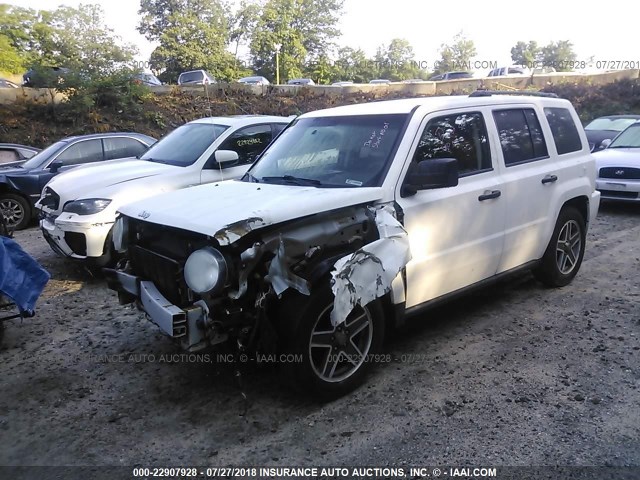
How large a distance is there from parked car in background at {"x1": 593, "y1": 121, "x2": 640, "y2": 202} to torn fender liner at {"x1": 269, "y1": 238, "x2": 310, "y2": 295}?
7.92 meters

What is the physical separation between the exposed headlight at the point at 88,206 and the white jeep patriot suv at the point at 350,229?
2.15 meters

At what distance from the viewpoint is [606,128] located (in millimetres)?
13164

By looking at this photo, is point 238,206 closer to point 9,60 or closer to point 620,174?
point 620,174

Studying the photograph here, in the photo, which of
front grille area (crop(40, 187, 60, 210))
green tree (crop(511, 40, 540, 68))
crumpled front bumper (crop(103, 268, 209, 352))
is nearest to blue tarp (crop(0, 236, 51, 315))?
crumpled front bumper (crop(103, 268, 209, 352))

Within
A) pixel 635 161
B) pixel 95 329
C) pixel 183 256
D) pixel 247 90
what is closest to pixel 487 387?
pixel 183 256

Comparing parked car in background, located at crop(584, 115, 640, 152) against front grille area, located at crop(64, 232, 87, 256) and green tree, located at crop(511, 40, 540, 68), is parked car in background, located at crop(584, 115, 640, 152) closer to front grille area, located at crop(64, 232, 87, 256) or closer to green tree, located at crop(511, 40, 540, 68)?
front grille area, located at crop(64, 232, 87, 256)

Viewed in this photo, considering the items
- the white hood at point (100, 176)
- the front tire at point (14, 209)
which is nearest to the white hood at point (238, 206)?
the white hood at point (100, 176)

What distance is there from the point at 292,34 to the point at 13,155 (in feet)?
130

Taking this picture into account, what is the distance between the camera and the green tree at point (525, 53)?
7220cm

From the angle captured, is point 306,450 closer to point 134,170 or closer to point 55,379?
point 55,379

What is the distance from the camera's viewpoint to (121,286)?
3.78m

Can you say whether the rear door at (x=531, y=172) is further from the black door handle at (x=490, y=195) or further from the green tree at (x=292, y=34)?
the green tree at (x=292, y=34)

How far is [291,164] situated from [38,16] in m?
44.1

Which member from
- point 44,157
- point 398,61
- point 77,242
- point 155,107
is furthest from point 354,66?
point 77,242
